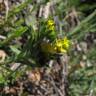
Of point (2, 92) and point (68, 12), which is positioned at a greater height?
point (68, 12)

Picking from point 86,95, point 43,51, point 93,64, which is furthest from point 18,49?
point 93,64

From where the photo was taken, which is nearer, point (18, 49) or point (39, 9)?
point (18, 49)

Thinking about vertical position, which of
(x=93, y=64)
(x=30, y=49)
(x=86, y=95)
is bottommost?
(x=86, y=95)

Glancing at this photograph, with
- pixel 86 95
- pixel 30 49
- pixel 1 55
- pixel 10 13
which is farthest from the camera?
pixel 86 95

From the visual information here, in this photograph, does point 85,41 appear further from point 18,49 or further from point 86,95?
point 18,49

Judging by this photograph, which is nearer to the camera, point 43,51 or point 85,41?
point 43,51

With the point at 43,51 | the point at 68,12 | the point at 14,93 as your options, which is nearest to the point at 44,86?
the point at 14,93

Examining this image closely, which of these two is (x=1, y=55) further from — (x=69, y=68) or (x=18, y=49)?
(x=69, y=68)

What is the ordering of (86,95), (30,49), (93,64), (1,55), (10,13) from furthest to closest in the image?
(93,64), (86,95), (1,55), (10,13), (30,49)

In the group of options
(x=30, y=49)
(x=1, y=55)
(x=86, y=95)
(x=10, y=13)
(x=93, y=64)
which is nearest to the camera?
(x=30, y=49)
